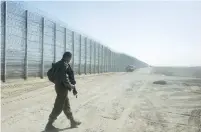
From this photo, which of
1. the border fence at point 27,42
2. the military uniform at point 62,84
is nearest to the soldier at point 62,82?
the military uniform at point 62,84

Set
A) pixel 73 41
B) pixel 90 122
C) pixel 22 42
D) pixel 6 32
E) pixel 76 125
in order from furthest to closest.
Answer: pixel 73 41, pixel 22 42, pixel 6 32, pixel 90 122, pixel 76 125

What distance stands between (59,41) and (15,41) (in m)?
6.39

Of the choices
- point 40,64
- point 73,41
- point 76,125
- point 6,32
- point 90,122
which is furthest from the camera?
point 73,41

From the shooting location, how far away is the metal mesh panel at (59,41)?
1847 centimetres

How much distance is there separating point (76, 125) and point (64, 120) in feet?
2.53

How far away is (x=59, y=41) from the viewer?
19016mm

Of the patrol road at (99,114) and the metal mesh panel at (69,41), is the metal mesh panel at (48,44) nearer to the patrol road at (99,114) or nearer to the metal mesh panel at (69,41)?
the patrol road at (99,114)

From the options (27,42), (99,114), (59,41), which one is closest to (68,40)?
(59,41)

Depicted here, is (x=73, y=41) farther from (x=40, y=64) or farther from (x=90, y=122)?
(x=90, y=122)

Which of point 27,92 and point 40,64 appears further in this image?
point 40,64

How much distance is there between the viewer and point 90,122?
8188 millimetres

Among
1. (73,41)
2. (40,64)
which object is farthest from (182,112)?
(73,41)

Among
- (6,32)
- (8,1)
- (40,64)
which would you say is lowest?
(40,64)

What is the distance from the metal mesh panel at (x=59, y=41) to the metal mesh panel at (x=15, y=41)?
4942mm
